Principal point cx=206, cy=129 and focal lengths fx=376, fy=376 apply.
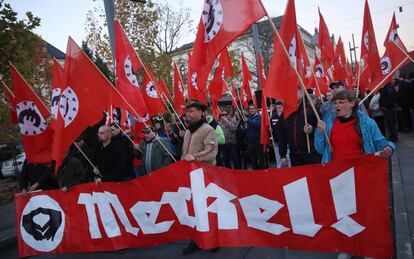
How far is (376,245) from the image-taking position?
3.31 metres

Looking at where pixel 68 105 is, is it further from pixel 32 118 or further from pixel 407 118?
pixel 407 118

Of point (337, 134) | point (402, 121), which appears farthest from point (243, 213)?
point (402, 121)

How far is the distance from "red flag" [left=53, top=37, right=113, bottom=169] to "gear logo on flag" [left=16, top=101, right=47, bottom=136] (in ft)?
4.05

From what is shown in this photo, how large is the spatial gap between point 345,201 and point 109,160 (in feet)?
10.9

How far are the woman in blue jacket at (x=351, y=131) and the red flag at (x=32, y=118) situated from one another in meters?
3.96

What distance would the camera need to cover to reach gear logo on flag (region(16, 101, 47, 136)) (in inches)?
218

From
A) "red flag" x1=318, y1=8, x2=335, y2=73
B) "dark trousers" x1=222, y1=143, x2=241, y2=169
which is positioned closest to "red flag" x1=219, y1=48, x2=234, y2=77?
"dark trousers" x1=222, y1=143, x2=241, y2=169

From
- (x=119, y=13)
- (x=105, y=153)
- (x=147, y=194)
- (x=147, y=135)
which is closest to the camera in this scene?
(x=147, y=194)

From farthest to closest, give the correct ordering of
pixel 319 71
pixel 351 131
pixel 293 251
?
pixel 319 71 < pixel 293 251 < pixel 351 131

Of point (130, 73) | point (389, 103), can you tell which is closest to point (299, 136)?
point (130, 73)

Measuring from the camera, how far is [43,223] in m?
5.02

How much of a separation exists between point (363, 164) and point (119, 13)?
20.0 metres

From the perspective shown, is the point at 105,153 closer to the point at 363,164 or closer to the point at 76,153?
the point at 76,153

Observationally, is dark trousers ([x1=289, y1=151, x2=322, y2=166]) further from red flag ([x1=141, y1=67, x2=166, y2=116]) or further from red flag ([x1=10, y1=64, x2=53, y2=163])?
red flag ([x1=10, y1=64, x2=53, y2=163])
